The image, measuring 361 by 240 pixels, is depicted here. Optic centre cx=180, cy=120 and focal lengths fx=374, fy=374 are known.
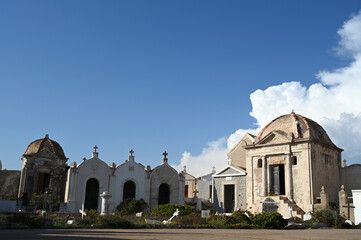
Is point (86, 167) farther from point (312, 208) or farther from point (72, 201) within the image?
point (312, 208)

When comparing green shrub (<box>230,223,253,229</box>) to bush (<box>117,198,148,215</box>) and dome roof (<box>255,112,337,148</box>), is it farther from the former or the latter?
dome roof (<box>255,112,337,148</box>)

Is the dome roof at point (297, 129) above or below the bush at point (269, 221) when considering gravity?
above

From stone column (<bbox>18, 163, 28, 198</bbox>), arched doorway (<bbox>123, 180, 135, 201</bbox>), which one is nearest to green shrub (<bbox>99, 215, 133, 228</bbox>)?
arched doorway (<bbox>123, 180, 135, 201</bbox>)

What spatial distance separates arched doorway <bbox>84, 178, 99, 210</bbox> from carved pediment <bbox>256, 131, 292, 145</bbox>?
51.0 feet

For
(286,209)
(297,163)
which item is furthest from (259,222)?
(297,163)

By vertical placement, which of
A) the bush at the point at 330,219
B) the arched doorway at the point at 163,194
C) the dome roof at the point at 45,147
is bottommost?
the bush at the point at 330,219

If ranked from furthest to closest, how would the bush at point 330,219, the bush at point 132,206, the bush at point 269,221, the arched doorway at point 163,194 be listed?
the arched doorway at point 163,194 < the bush at point 132,206 < the bush at point 330,219 < the bush at point 269,221

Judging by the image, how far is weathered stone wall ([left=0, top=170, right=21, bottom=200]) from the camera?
3428 centimetres

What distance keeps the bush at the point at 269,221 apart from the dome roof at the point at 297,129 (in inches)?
488

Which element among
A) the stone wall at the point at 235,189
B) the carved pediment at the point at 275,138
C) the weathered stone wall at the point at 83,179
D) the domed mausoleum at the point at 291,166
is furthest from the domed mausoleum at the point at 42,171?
the carved pediment at the point at 275,138

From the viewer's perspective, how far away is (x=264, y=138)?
33.4 metres

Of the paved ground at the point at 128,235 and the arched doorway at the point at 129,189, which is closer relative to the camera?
the paved ground at the point at 128,235

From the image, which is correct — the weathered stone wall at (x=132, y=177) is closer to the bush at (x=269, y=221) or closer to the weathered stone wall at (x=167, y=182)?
the weathered stone wall at (x=167, y=182)

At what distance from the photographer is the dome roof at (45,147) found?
34.5m
